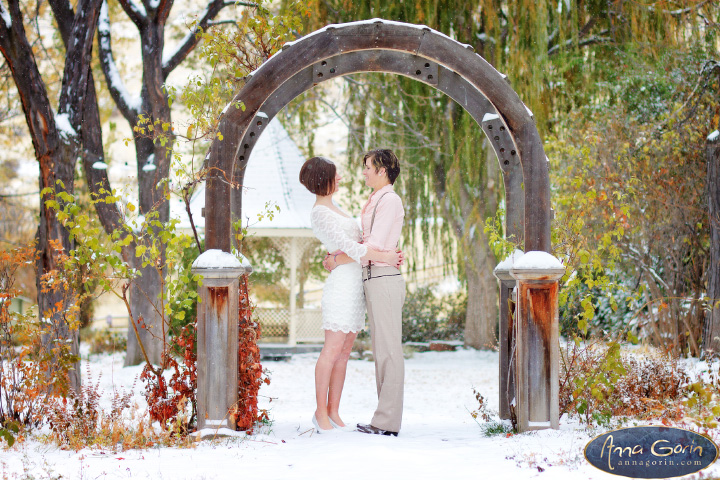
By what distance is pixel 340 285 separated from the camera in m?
4.53

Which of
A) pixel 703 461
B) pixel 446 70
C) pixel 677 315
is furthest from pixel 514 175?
pixel 677 315

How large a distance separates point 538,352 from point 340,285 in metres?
1.35

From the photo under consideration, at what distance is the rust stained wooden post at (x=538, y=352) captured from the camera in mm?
4445

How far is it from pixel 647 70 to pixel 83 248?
29.2ft

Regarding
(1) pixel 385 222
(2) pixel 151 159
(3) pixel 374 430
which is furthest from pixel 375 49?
(2) pixel 151 159

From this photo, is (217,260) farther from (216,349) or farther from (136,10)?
(136,10)

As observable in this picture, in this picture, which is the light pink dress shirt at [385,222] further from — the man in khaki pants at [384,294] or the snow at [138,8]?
the snow at [138,8]

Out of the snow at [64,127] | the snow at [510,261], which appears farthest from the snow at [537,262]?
the snow at [64,127]

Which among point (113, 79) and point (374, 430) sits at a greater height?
point (113, 79)

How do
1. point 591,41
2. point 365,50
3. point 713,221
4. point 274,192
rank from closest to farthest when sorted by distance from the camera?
point 365,50 < point 713,221 < point 591,41 < point 274,192

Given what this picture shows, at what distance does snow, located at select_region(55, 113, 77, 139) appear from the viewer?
6.58 metres

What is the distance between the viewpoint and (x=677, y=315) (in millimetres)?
9180

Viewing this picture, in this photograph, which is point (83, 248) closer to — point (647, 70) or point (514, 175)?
point (514, 175)

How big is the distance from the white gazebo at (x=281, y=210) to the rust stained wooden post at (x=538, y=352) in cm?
864
